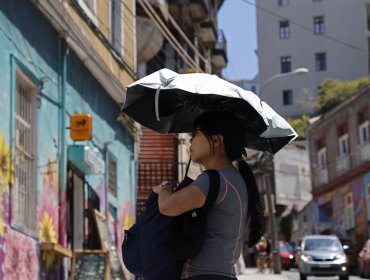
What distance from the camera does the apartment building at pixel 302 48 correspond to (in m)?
68.1

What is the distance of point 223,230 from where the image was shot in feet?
14.1

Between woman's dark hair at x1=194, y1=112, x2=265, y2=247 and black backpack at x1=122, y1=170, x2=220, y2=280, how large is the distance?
328 mm

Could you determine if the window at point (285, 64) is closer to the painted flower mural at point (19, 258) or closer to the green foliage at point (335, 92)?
the green foliage at point (335, 92)

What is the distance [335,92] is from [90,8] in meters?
45.1

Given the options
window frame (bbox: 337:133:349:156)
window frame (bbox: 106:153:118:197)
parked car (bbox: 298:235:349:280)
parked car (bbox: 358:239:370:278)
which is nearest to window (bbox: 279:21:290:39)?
window frame (bbox: 337:133:349:156)

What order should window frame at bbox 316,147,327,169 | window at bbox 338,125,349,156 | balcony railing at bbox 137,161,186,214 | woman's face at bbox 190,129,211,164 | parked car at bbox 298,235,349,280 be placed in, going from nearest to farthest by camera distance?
woman's face at bbox 190,129,211,164
balcony railing at bbox 137,161,186,214
parked car at bbox 298,235,349,280
window at bbox 338,125,349,156
window frame at bbox 316,147,327,169

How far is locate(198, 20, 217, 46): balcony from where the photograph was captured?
38994 millimetres

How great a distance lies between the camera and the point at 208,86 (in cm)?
466

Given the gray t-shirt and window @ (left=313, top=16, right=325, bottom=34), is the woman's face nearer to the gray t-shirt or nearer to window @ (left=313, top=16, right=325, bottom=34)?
the gray t-shirt

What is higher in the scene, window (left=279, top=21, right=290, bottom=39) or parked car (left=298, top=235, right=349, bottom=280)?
window (left=279, top=21, right=290, bottom=39)

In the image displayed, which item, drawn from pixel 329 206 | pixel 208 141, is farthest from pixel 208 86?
pixel 329 206

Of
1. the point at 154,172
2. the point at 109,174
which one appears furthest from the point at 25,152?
the point at 154,172

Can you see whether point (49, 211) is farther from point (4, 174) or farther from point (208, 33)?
point (208, 33)

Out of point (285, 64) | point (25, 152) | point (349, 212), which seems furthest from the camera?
point (285, 64)
